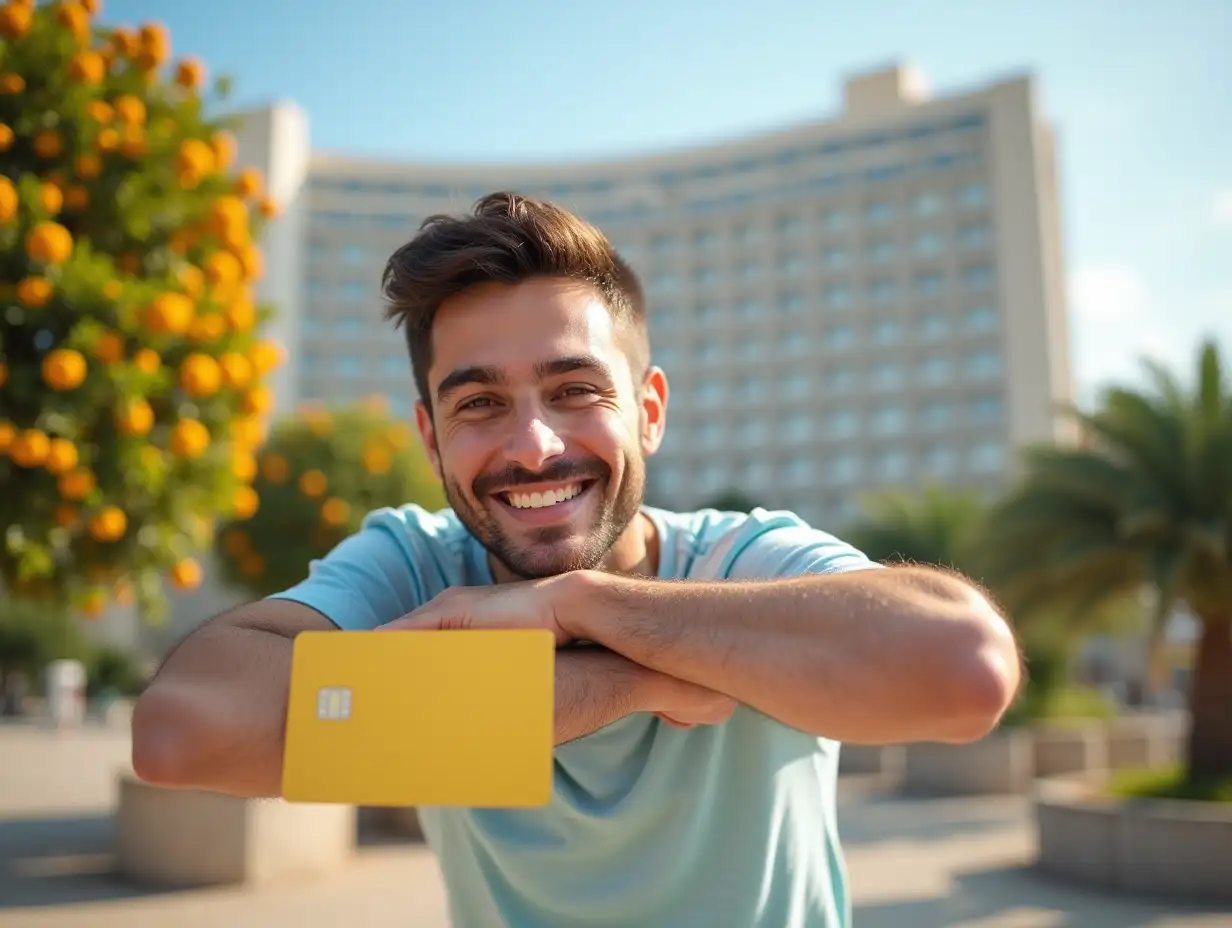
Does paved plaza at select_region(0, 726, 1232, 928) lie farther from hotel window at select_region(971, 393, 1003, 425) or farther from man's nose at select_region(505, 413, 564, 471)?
hotel window at select_region(971, 393, 1003, 425)

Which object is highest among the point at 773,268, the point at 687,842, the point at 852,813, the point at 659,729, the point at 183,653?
the point at 773,268

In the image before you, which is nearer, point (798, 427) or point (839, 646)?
point (839, 646)

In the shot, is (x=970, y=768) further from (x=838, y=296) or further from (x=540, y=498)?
(x=838, y=296)

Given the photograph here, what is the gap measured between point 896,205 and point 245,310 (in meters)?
53.1

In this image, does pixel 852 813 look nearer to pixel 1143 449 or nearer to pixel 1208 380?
pixel 1143 449

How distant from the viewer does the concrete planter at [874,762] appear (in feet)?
53.5

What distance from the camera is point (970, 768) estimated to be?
13.9 metres

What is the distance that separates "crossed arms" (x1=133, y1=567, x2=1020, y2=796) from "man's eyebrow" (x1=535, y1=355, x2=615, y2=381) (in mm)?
480

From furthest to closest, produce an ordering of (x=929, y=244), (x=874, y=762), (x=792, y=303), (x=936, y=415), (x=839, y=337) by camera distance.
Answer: (x=792, y=303) → (x=839, y=337) → (x=929, y=244) → (x=936, y=415) → (x=874, y=762)

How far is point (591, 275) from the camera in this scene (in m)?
2.16

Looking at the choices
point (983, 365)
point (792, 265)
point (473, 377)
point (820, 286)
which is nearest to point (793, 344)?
point (820, 286)

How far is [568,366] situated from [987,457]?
51.9 metres

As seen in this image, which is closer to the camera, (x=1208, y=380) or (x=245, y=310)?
(x=245, y=310)

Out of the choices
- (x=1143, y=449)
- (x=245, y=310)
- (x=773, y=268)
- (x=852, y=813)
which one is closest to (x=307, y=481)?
(x=245, y=310)
